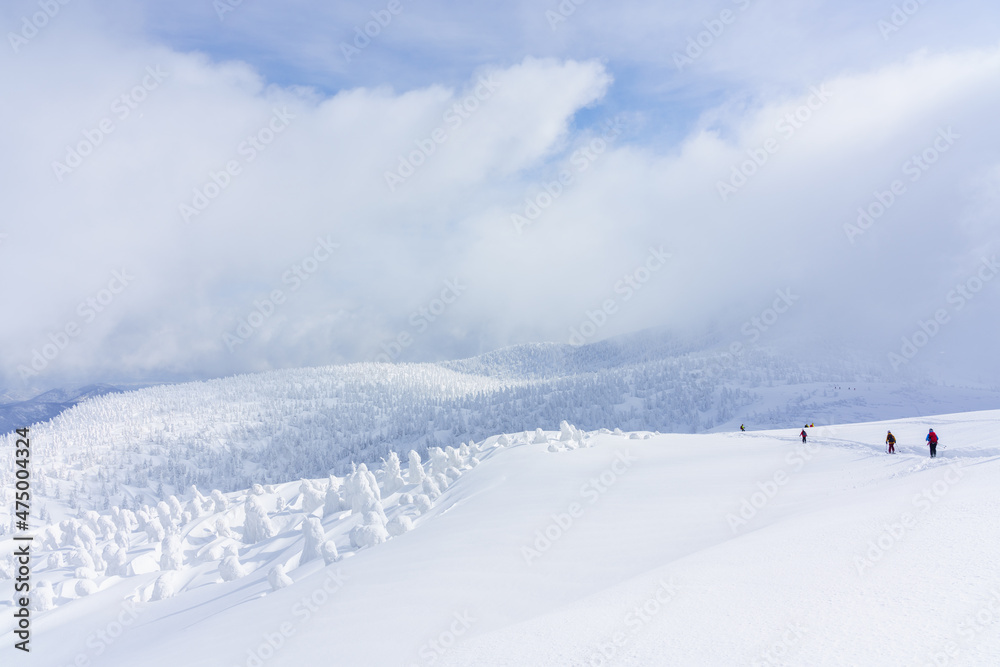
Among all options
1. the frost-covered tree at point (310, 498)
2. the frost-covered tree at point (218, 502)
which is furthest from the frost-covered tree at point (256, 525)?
the frost-covered tree at point (218, 502)

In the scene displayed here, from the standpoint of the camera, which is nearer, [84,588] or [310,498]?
[84,588]

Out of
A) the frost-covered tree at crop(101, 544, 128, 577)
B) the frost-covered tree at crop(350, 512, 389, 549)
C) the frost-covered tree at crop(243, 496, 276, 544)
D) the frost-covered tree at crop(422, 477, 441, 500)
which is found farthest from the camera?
the frost-covered tree at crop(243, 496, 276, 544)

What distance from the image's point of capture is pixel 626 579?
9148 mm

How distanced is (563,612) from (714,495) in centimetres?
1086

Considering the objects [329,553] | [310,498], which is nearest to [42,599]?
[310,498]

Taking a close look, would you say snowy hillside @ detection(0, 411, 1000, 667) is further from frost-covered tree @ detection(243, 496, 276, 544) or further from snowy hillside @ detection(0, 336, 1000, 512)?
snowy hillside @ detection(0, 336, 1000, 512)

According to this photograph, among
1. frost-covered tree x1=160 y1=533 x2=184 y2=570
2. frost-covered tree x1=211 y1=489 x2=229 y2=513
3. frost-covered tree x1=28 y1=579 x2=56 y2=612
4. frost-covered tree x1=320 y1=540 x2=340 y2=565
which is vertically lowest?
frost-covered tree x1=211 y1=489 x2=229 y2=513

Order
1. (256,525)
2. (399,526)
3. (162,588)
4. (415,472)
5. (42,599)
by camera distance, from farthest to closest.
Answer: (415,472) → (256,525) → (42,599) → (162,588) → (399,526)

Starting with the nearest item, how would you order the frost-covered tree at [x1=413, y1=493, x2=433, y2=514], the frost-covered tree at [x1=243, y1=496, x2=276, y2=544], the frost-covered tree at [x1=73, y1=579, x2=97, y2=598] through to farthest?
the frost-covered tree at [x1=413, y1=493, x2=433, y2=514]
the frost-covered tree at [x1=73, y1=579, x2=97, y2=598]
the frost-covered tree at [x1=243, y1=496, x2=276, y2=544]

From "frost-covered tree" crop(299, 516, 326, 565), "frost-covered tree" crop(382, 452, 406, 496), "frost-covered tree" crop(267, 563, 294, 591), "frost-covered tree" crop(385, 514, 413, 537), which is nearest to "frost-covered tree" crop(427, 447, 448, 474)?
"frost-covered tree" crop(382, 452, 406, 496)

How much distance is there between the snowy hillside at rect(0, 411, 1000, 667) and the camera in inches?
230

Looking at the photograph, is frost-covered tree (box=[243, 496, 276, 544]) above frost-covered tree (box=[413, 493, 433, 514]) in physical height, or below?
below

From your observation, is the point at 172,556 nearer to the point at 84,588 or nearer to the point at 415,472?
the point at 84,588

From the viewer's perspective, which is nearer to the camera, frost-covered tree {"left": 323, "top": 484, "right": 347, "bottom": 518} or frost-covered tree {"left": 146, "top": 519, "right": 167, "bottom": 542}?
frost-covered tree {"left": 323, "top": 484, "right": 347, "bottom": 518}
